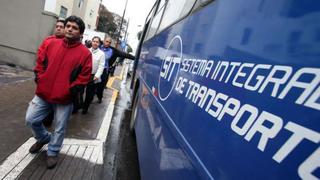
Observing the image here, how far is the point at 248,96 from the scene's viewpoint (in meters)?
1.53

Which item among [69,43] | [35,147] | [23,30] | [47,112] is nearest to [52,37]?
[69,43]

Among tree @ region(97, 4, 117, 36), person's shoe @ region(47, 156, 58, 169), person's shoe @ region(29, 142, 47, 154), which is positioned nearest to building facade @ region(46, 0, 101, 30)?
tree @ region(97, 4, 117, 36)

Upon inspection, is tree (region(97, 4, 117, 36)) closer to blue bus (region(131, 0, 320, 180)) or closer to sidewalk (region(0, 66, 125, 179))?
sidewalk (region(0, 66, 125, 179))

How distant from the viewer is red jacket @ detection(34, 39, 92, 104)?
3.70 m

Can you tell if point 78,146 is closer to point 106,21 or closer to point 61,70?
point 61,70

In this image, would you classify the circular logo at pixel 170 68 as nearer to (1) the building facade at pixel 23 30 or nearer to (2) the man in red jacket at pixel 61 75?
(2) the man in red jacket at pixel 61 75

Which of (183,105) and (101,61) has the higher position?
(183,105)

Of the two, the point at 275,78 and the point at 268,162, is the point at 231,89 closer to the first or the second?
the point at 275,78

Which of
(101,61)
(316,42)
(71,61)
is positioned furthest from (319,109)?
(101,61)

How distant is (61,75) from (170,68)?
1.36 m

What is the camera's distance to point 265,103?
1.38 meters

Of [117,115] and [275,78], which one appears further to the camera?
[117,115]

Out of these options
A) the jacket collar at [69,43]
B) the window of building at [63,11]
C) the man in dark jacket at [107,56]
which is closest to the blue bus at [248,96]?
the jacket collar at [69,43]

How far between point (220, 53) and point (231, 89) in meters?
0.35
